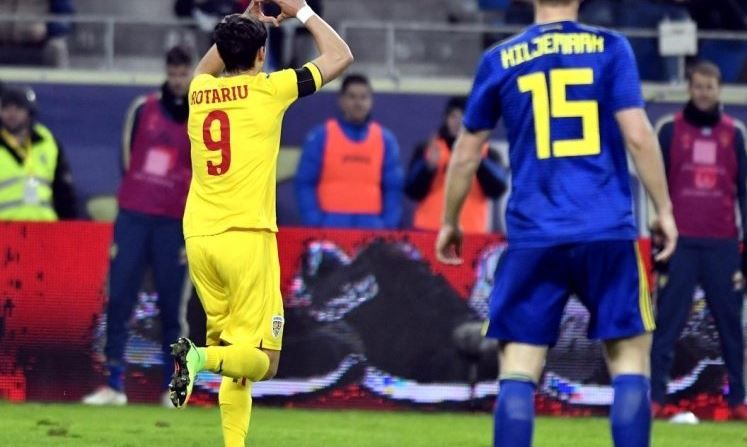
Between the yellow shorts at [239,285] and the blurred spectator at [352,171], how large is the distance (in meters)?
4.97

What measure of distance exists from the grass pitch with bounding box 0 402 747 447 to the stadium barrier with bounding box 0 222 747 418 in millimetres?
261

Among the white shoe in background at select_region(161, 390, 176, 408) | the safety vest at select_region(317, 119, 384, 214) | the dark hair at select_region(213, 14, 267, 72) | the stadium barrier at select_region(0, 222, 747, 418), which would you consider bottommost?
the white shoe in background at select_region(161, 390, 176, 408)

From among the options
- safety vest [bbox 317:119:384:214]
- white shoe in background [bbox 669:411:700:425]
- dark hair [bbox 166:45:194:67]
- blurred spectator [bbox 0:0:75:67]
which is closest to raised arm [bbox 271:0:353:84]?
dark hair [bbox 166:45:194:67]

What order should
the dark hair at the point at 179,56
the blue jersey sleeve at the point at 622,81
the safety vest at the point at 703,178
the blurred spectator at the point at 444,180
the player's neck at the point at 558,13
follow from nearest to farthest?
1. the blue jersey sleeve at the point at 622,81
2. the player's neck at the point at 558,13
3. the safety vest at the point at 703,178
4. the dark hair at the point at 179,56
5. the blurred spectator at the point at 444,180

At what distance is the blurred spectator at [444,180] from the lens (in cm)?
1370

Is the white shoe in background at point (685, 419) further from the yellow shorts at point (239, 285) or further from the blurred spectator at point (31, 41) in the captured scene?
the blurred spectator at point (31, 41)

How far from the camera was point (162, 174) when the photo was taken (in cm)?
1232

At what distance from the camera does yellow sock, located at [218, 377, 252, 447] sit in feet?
26.4

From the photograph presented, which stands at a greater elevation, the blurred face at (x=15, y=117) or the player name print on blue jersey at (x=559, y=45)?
the player name print on blue jersey at (x=559, y=45)

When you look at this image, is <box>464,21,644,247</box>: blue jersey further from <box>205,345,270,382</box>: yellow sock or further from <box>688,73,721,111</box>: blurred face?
<box>688,73,721,111</box>: blurred face

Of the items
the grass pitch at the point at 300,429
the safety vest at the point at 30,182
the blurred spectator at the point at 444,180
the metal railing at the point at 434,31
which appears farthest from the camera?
the metal railing at the point at 434,31

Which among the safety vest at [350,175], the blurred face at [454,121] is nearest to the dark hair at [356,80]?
the safety vest at [350,175]

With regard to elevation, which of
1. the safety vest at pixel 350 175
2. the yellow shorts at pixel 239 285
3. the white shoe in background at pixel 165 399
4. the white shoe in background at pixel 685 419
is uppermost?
the safety vest at pixel 350 175

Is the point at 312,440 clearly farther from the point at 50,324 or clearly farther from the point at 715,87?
the point at 715,87
